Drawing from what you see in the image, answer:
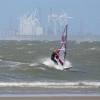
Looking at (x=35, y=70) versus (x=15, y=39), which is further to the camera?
(x=15, y=39)

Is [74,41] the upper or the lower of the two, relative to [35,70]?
lower

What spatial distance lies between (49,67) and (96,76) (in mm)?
5383

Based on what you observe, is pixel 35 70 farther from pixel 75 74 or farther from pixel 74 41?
pixel 74 41

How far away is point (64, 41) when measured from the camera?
29.9 m

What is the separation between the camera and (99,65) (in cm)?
3491
